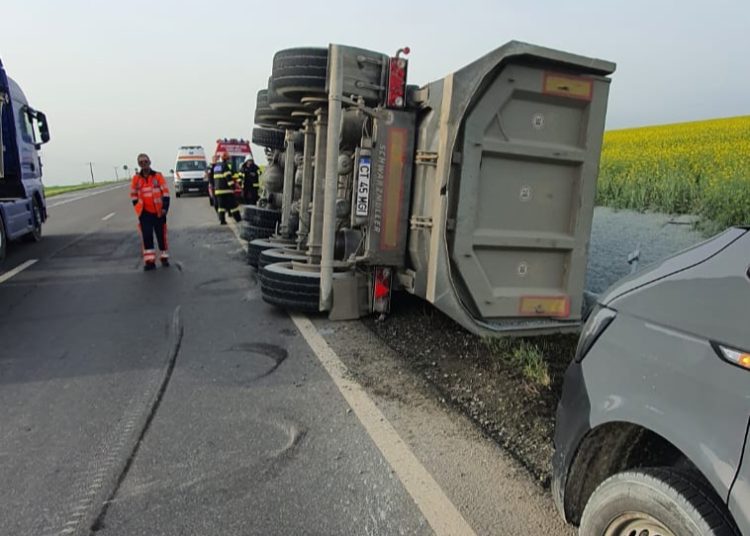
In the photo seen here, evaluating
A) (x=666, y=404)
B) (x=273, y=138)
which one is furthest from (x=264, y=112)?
(x=666, y=404)

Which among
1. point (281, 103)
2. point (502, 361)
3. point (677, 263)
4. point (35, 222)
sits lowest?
point (502, 361)

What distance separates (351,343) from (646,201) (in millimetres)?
6097

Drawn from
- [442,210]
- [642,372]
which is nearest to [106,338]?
[442,210]

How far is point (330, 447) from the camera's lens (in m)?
3.04

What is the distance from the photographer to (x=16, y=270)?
8.21 meters

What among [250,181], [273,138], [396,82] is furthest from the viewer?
[250,181]

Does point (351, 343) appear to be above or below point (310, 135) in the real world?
below

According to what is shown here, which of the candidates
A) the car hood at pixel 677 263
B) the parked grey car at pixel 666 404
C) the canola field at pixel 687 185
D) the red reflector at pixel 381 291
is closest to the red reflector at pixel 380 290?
the red reflector at pixel 381 291

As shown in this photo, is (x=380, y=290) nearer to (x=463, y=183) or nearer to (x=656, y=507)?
A: (x=463, y=183)

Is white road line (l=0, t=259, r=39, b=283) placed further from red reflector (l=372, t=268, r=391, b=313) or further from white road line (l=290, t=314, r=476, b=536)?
white road line (l=290, t=314, r=476, b=536)

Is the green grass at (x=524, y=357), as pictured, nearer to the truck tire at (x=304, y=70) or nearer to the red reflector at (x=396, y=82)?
the red reflector at (x=396, y=82)

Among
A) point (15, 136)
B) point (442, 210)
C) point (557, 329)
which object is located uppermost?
point (15, 136)

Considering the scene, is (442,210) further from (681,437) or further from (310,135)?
(310,135)

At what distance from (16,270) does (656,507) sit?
30.2 ft
